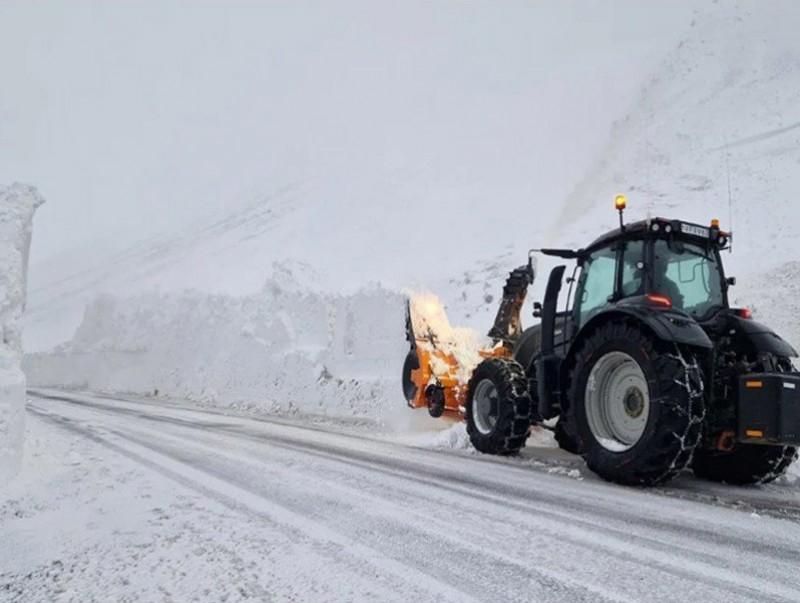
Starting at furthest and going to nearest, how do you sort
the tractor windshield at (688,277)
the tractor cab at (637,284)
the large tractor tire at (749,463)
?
the tractor windshield at (688,277) → the tractor cab at (637,284) → the large tractor tire at (749,463)

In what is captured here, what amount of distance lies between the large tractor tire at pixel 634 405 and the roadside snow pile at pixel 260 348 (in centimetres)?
771

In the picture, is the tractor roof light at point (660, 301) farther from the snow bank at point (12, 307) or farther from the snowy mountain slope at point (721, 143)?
the snowy mountain slope at point (721, 143)

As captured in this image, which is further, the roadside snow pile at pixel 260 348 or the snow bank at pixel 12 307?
the roadside snow pile at pixel 260 348

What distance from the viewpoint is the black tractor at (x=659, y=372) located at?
486 centimetres

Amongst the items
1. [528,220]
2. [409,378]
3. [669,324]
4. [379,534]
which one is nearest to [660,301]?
[669,324]

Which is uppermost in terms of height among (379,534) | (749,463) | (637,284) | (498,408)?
(637,284)

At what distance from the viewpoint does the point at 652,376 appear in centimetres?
500

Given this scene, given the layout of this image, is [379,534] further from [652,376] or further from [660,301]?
[660,301]

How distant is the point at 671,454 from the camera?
190 inches

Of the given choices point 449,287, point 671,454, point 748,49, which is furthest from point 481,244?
point 671,454

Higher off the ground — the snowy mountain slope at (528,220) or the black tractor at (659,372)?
the snowy mountain slope at (528,220)

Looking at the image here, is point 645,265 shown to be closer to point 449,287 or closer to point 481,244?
point 449,287

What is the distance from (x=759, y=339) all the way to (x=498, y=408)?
101 inches

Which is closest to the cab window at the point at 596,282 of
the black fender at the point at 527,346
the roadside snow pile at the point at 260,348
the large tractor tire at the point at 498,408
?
the large tractor tire at the point at 498,408
